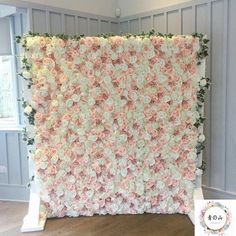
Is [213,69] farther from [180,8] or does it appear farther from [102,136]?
[102,136]

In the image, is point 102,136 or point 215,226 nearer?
point 215,226

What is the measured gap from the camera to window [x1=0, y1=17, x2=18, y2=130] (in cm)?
364

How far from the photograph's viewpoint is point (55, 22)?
3.52 meters

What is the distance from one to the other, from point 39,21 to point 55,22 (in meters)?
0.22

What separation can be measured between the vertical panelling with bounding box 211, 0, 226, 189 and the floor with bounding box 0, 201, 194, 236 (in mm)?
643

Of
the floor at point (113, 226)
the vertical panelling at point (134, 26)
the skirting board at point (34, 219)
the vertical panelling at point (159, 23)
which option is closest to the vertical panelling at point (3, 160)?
the floor at point (113, 226)

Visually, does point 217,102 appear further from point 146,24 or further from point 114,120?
point 146,24

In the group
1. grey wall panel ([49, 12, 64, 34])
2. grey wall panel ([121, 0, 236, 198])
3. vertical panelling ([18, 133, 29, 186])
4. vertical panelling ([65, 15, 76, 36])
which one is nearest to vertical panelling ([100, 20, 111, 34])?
vertical panelling ([65, 15, 76, 36])

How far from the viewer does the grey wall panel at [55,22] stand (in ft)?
11.4

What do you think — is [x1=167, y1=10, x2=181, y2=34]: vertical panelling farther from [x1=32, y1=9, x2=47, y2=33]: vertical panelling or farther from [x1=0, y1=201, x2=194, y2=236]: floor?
[x1=0, y1=201, x2=194, y2=236]: floor

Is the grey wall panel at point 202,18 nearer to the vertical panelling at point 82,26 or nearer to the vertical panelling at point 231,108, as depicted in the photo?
the vertical panelling at point 231,108

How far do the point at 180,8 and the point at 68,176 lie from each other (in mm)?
2257

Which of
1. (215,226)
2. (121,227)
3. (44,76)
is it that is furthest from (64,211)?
(215,226)

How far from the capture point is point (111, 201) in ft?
10.2
